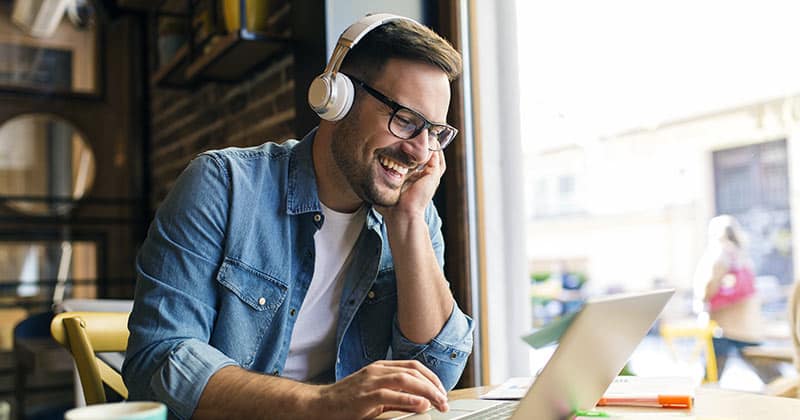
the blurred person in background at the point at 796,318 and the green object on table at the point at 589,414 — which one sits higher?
the green object on table at the point at 589,414

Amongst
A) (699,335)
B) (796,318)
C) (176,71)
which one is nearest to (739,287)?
(699,335)

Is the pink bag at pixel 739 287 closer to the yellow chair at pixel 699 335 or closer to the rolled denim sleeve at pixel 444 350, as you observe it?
the yellow chair at pixel 699 335

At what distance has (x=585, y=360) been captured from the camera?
0.81m

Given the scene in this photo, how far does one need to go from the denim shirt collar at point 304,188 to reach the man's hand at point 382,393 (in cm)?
50

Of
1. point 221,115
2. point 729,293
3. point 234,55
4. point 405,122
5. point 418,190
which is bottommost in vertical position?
point 729,293

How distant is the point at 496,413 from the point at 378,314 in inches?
20.1

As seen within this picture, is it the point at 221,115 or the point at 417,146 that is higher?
the point at 221,115

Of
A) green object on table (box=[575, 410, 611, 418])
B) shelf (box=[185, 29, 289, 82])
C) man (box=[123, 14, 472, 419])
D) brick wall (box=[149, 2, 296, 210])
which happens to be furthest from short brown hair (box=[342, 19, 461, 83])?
shelf (box=[185, 29, 289, 82])

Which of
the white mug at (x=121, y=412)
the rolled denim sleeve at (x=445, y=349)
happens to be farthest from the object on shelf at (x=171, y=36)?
the white mug at (x=121, y=412)

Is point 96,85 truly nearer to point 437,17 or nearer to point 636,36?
point 437,17

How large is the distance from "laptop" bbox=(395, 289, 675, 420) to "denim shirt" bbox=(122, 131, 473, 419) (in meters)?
0.35

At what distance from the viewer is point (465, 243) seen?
1.93 meters

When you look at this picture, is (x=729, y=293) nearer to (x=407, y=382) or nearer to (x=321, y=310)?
(x=321, y=310)

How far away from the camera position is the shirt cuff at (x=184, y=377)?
3.41 feet
